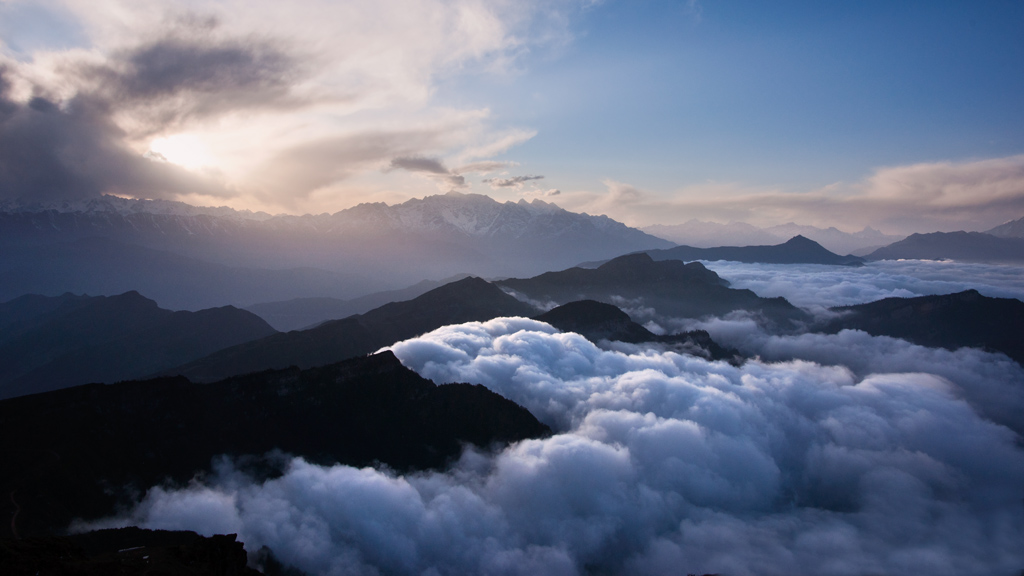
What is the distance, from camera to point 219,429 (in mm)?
107062

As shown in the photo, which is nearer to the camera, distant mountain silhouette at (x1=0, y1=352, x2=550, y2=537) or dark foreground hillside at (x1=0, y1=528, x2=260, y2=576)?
dark foreground hillside at (x1=0, y1=528, x2=260, y2=576)

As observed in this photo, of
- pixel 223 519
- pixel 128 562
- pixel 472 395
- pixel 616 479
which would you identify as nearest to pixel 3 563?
pixel 128 562

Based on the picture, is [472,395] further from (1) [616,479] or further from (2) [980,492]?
(2) [980,492]

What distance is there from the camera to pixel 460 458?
399ft

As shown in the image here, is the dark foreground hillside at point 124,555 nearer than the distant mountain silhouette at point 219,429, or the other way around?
the dark foreground hillside at point 124,555

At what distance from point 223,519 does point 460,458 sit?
54089 mm

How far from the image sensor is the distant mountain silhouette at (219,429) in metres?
84.8

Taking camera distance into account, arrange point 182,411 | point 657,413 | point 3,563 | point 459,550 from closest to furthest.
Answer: point 3,563 → point 459,550 → point 182,411 → point 657,413

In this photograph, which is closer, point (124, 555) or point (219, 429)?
point (124, 555)

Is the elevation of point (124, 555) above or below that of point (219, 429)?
below

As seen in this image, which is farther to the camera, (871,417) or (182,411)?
(871,417)

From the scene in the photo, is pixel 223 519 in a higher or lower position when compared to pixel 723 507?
higher

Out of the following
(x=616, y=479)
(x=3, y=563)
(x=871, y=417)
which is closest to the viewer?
(x=3, y=563)

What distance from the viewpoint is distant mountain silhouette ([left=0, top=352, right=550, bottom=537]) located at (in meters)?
84.8
